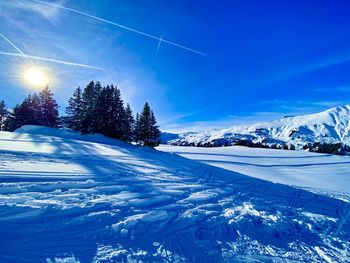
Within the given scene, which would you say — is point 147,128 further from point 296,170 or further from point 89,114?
point 296,170

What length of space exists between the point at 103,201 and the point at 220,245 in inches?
111

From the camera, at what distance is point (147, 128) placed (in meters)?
37.7

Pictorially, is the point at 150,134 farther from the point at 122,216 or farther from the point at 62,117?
the point at 122,216

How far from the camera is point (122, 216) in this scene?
4.89 m

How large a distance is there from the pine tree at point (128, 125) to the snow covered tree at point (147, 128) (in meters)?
2.12

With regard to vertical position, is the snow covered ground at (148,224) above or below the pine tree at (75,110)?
below

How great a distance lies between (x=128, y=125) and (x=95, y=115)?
5445 mm

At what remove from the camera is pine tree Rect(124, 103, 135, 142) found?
126 ft

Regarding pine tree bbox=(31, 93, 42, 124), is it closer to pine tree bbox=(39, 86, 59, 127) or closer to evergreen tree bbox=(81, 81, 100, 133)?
pine tree bbox=(39, 86, 59, 127)

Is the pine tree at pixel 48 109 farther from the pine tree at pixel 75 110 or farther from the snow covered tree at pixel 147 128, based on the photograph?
the snow covered tree at pixel 147 128

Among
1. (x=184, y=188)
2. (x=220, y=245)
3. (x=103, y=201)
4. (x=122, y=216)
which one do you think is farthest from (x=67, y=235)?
(x=184, y=188)

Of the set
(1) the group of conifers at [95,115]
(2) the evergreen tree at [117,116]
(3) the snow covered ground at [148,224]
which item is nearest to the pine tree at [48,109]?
(1) the group of conifers at [95,115]

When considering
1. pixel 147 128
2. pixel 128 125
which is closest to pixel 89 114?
pixel 128 125

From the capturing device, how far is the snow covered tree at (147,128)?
37.6 meters
